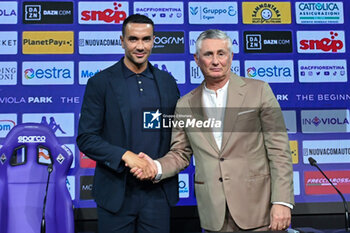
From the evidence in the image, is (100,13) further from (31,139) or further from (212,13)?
(31,139)

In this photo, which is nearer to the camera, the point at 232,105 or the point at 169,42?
the point at 232,105

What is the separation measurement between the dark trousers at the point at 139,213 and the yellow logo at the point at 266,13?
2.09 meters

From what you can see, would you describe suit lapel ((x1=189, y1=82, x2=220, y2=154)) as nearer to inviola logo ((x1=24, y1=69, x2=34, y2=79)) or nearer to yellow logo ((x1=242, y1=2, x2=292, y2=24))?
yellow logo ((x1=242, y1=2, x2=292, y2=24))

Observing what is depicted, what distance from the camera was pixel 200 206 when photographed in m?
1.80

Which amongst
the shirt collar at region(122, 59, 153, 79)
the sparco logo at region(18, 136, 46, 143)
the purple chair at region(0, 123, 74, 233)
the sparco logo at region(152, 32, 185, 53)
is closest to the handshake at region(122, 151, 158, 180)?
the shirt collar at region(122, 59, 153, 79)

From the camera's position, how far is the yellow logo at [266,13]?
3.32m

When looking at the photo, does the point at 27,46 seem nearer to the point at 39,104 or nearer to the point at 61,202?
the point at 39,104

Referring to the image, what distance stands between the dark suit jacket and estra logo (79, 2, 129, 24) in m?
1.39

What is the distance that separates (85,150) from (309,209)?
7.49 ft

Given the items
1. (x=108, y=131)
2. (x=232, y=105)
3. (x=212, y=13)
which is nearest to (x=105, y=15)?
(x=212, y=13)

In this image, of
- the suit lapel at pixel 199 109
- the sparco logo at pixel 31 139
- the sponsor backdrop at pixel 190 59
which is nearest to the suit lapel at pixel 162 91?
the suit lapel at pixel 199 109

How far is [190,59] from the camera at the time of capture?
3234mm

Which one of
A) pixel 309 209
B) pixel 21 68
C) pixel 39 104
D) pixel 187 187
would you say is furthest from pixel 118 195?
pixel 309 209

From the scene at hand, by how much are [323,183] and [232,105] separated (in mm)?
1931
